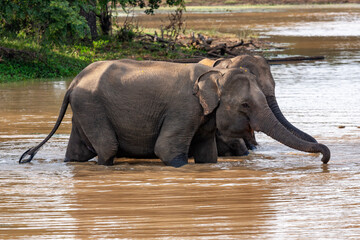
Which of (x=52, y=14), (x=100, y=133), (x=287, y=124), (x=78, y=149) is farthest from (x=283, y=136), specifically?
(x=52, y=14)

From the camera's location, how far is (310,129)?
12016mm

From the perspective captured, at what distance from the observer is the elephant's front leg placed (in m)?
8.78

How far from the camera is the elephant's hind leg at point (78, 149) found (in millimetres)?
9375

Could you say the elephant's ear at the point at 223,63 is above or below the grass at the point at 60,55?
above

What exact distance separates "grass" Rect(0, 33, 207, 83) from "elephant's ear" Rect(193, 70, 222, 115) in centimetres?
1104

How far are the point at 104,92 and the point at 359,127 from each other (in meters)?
4.85

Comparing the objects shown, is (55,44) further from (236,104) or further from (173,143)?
(236,104)

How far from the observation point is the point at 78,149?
371 inches

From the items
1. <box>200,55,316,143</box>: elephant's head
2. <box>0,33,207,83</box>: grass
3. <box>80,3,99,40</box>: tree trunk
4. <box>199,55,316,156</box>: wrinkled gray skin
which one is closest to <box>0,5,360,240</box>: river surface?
<box>199,55,316,156</box>: wrinkled gray skin

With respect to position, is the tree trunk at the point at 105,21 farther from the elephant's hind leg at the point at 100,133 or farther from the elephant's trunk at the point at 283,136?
the elephant's trunk at the point at 283,136

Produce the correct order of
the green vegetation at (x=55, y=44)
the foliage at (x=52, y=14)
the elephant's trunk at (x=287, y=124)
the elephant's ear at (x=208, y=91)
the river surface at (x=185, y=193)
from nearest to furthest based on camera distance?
the river surface at (x=185, y=193), the elephant's ear at (x=208, y=91), the elephant's trunk at (x=287, y=124), the foliage at (x=52, y=14), the green vegetation at (x=55, y=44)

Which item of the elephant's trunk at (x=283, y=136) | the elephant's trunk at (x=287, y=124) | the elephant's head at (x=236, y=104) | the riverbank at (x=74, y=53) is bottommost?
the riverbank at (x=74, y=53)

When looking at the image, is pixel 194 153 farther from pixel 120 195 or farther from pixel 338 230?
pixel 338 230

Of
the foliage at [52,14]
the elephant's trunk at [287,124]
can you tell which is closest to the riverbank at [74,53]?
the foliage at [52,14]
